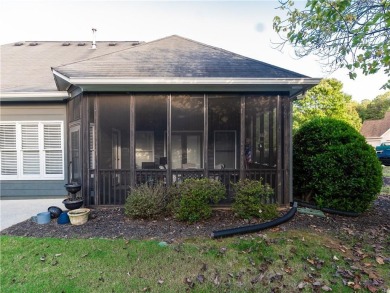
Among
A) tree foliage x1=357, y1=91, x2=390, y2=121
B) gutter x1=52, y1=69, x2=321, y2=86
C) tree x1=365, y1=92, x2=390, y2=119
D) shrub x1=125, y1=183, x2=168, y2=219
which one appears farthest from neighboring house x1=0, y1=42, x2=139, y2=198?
tree x1=365, y1=92, x2=390, y2=119

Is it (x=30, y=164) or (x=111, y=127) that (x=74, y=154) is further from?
(x=30, y=164)

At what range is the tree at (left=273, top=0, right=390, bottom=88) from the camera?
4.29 meters

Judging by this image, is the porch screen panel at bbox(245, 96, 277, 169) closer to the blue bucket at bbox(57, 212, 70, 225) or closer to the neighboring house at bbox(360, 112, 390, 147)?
the blue bucket at bbox(57, 212, 70, 225)

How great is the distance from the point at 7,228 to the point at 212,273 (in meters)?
4.21

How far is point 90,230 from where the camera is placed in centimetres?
457

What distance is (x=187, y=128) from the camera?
7.34 m

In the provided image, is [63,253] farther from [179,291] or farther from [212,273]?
[212,273]

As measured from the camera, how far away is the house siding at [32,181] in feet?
24.3

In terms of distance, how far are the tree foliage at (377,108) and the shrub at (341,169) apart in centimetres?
4384

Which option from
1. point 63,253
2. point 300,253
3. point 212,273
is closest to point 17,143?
point 63,253

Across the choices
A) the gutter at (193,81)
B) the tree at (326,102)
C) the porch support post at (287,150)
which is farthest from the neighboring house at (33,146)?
the tree at (326,102)

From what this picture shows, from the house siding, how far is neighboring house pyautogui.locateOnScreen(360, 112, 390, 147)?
37.7 m

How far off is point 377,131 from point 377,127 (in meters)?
0.94

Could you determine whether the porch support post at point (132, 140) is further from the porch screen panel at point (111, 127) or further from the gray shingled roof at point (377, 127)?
the gray shingled roof at point (377, 127)
